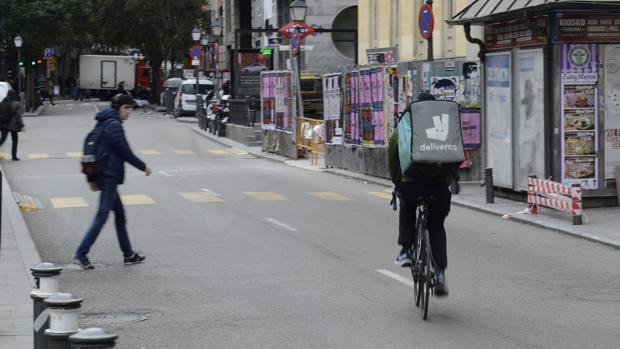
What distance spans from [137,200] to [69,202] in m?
1.19

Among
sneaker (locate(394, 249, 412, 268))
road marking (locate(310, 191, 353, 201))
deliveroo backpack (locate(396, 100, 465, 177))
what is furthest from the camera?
road marking (locate(310, 191, 353, 201))

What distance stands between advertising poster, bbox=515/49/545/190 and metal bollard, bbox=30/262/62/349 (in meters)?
13.2

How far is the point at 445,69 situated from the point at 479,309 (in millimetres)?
13979

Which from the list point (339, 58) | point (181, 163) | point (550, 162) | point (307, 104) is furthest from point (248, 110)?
point (550, 162)

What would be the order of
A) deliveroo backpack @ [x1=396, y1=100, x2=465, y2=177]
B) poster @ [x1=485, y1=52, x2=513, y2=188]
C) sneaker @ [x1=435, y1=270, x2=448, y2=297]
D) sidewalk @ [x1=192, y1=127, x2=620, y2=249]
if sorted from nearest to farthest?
deliveroo backpack @ [x1=396, y1=100, x2=465, y2=177]
sneaker @ [x1=435, y1=270, x2=448, y2=297]
sidewalk @ [x1=192, y1=127, x2=620, y2=249]
poster @ [x1=485, y1=52, x2=513, y2=188]

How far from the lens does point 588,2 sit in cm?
1786

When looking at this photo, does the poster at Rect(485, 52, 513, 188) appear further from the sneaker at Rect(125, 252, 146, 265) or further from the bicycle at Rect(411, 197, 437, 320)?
the bicycle at Rect(411, 197, 437, 320)

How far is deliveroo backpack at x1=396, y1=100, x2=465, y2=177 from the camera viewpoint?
962cm

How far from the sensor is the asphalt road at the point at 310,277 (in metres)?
9.21

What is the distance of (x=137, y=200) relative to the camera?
21094 millimetres

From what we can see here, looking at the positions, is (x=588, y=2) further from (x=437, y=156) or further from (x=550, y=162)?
(x=437, y=156)

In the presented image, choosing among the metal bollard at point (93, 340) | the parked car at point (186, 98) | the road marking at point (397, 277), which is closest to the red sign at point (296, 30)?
the road marking at point (397, 277)

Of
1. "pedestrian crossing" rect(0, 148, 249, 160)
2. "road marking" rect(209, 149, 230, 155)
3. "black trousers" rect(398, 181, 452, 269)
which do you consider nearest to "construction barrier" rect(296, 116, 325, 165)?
"pedestrian crossing" rect(0, 148, 249, 160)

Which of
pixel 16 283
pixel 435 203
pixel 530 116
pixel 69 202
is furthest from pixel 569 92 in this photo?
pixel 16 283
